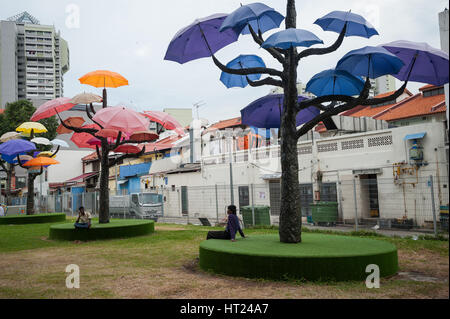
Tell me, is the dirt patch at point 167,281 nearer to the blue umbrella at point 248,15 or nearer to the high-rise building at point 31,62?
the blue umbrella at point 248,15

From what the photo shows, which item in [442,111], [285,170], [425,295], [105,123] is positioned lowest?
[425,295]

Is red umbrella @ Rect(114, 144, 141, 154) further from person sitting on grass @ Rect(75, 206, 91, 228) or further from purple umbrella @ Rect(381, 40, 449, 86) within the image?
purple umbrella @ Rect(381, 40, 449, 86)

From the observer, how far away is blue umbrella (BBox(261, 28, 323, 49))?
7309mm

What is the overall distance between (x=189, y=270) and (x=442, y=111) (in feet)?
64.2

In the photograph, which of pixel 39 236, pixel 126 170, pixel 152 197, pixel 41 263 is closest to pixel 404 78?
pixel 41 263

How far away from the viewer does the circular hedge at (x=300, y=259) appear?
7047mm

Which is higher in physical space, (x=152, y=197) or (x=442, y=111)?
(x=442, y=111)

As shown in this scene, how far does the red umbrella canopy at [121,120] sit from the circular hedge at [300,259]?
5264mm

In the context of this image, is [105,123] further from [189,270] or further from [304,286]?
[304,286]

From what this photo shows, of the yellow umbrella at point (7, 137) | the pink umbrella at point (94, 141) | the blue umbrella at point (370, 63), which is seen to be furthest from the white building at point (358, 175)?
the yellow umbrella at point (7, 137)

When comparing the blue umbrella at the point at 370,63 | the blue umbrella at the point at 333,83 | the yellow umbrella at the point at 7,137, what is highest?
the yellow umbrella at the point at 7,137

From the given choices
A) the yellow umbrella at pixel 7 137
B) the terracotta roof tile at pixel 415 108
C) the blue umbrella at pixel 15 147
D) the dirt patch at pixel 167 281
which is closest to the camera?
the dirt patch at pixel 167 281
